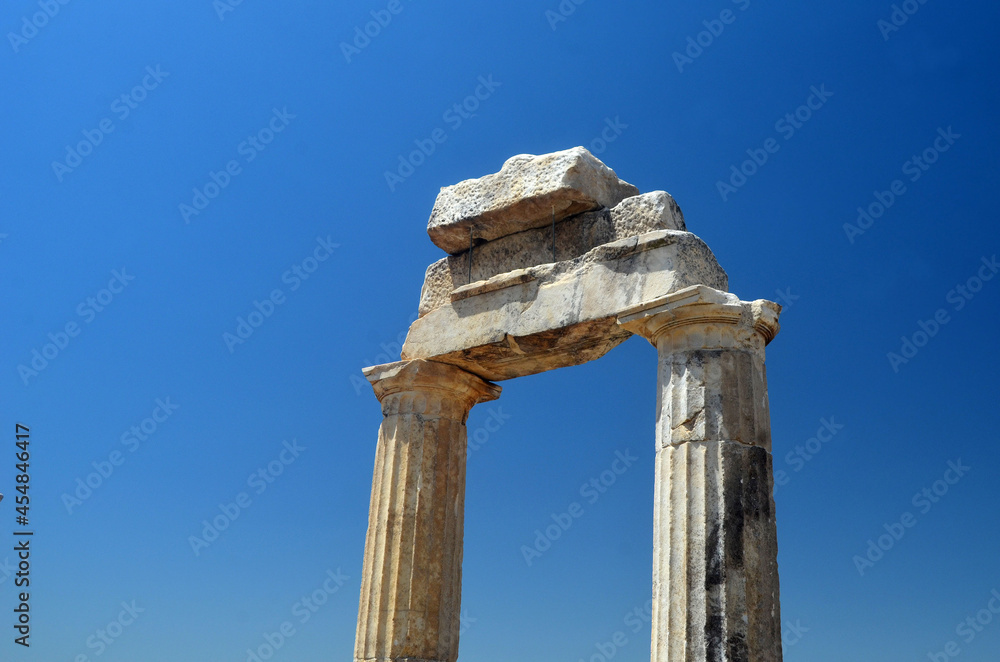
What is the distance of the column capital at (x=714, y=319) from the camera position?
361 inches

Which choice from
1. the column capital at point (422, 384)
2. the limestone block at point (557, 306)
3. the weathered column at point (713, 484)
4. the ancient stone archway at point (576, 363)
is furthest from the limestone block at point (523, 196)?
the weathered column at point (713, 484)

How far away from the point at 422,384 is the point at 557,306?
2218mm

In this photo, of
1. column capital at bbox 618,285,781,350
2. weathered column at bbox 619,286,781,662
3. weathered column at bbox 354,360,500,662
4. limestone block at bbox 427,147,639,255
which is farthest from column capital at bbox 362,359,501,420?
column capital at bbox 618,285,781,350

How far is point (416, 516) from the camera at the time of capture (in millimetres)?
11453

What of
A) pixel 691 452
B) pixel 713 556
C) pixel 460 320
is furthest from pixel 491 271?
pixel 713 556

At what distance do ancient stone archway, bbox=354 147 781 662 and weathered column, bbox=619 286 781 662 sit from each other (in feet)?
0.05

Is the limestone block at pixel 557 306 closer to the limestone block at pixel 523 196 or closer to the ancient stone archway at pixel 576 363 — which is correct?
the ancient stone archway at pixel 576 363

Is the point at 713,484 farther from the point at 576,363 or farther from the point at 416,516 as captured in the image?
the point at 416,516

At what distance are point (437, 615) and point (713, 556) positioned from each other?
406 cm

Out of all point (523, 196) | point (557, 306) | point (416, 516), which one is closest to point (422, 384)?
point (416, 516)

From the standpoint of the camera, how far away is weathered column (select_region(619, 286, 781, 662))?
831cm

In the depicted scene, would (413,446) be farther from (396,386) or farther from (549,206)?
(549,206)

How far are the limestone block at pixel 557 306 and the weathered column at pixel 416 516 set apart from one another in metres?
0.46

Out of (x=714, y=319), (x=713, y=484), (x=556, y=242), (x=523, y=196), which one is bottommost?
(x=713, y=484)
